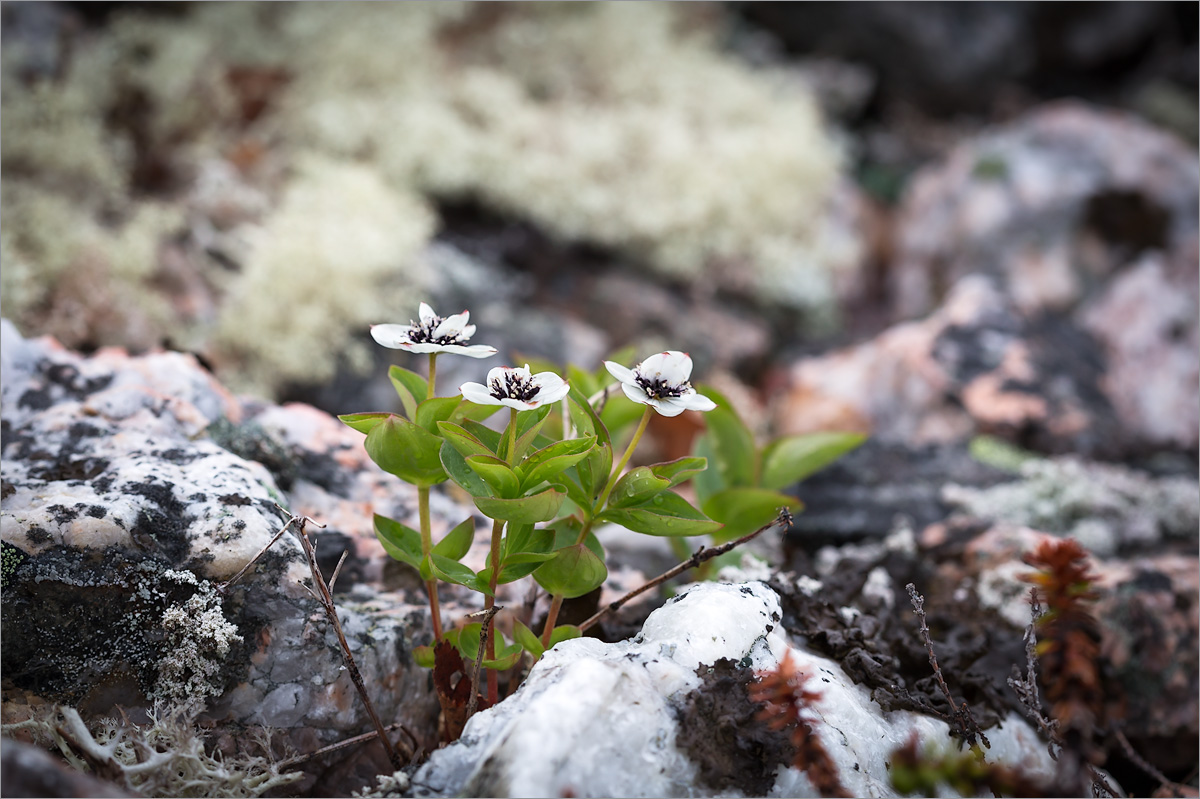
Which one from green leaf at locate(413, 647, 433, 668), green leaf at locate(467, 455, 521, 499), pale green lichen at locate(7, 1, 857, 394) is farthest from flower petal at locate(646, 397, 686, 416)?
pale green lichen at locate(7, 1, 857, 394)

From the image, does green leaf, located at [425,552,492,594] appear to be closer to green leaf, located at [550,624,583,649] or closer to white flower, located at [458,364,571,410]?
green leaf, located at [550,624,583,649]

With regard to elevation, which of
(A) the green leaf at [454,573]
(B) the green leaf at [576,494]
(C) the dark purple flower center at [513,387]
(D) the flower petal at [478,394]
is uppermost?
(C) the dark purple flower center at [513,387]

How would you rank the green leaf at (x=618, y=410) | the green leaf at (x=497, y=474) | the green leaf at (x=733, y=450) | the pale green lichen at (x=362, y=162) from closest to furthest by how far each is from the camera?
the green leaf at (x=497, y=474) → the green leaf at (x=618, y=410) → the green leaf at (x=733, y=450) → the pale green lichen at (x=362, y=162)

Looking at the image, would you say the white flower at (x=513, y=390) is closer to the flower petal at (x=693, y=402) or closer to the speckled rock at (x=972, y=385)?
the flower petal at (x=693, y=402)

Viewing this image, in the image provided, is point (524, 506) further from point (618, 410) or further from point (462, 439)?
point (618, 410)

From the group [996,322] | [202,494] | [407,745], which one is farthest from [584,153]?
[407,745]

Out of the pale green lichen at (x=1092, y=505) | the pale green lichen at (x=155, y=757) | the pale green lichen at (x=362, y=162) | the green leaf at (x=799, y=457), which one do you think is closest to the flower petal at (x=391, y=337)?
the pale green lichen at (x=155, y=757)

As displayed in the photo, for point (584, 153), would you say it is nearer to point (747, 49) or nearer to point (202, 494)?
point (747, 49)

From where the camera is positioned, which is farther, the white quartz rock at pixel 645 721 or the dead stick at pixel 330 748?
the dead stick at pixel 330 748
